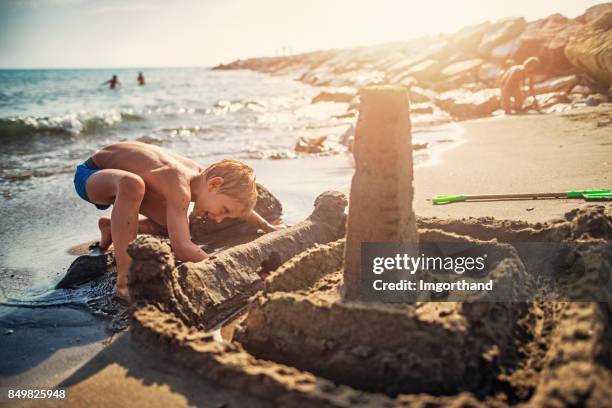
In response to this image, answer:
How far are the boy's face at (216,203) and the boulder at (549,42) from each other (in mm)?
14942

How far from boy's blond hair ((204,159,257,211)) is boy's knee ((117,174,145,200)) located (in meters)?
0.49

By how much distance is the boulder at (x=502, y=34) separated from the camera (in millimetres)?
20453

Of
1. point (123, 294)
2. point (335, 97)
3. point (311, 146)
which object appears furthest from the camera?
point (335, 97)

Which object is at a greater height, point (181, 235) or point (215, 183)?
point (215, 183)

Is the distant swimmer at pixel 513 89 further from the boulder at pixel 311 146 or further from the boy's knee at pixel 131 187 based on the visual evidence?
the boy's knee at pixel 131 187

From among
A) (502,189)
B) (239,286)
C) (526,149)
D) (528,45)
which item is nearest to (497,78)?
(528,45)

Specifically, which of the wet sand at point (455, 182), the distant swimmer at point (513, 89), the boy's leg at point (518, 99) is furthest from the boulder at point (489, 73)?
the wet sand at point (455, 182)

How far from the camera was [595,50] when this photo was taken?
1094cm

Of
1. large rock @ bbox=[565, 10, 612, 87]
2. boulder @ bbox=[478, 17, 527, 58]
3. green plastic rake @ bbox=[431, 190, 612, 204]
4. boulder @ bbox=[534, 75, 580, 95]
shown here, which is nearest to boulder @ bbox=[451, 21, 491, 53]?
boulder @ bbox=[478, 17, 527, 58]

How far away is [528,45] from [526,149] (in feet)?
43.7

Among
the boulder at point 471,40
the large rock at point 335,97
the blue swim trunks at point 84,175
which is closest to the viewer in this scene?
the blue swim trunks at point 84,175

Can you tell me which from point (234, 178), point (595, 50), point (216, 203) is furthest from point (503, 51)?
point (216, 203)

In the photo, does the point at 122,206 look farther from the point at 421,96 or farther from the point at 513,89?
the point at 421,96

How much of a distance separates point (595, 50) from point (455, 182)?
9031 mm
